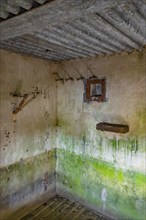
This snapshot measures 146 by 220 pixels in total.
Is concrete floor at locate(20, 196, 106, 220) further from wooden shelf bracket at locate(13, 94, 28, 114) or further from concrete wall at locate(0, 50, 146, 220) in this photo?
wooden shelf bracket at locate(13, 94, 28, 114)

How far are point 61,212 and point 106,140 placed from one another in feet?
4.72

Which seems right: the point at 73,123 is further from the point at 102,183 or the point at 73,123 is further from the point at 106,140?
the point at 102,183

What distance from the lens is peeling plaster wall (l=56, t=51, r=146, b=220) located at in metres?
2.89

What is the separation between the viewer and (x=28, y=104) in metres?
3.40

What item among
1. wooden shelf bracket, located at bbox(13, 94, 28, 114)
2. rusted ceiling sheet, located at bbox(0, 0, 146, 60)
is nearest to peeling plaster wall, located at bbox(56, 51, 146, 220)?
rusted ceiling sheet, located at bbox(0, 0, 146, 60)

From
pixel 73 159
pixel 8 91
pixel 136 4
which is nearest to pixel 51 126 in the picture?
pixel 73 159

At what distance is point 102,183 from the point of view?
10.9 feet

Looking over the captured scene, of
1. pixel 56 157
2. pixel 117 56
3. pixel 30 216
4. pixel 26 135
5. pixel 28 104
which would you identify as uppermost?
pixel 117 56

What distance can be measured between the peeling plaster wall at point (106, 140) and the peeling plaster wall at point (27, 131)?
9.1 inches

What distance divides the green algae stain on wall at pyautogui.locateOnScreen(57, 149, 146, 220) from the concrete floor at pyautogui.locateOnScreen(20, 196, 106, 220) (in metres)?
0.18

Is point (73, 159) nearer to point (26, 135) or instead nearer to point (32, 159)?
point (32, 159)

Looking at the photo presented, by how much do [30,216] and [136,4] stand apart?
3.32m

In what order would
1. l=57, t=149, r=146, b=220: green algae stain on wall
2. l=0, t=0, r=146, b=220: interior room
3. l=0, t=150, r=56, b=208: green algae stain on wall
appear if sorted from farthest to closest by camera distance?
l=0, t=150, r=56, b=208: green algae stain on wall
l=57, t=149, r=146, b=220: green algae stain on wall
l=0, t=0, r=146, b=220: interior room

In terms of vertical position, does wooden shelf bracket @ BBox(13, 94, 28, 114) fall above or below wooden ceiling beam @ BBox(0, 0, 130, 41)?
below
